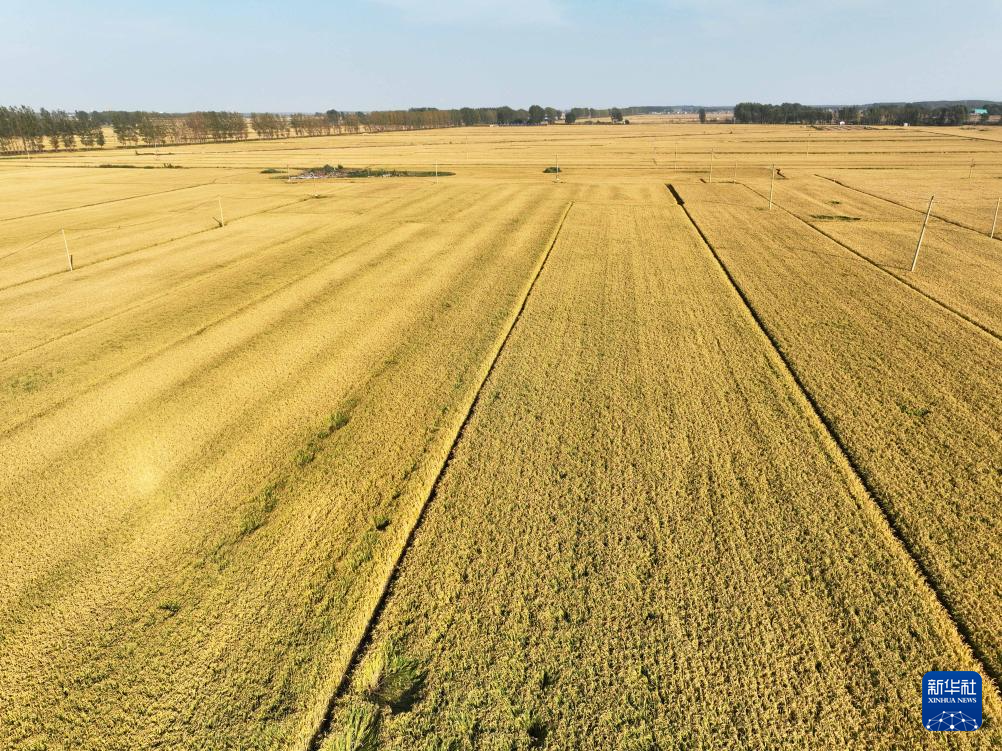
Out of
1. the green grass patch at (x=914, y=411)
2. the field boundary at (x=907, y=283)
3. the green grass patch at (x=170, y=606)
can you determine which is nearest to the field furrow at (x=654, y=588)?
the green grass patch at (x=914, y=411)

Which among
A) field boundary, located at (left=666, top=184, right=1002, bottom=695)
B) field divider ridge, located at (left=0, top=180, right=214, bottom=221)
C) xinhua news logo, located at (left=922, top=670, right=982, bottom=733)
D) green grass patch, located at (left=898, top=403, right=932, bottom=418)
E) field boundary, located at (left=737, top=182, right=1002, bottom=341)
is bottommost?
xinhua news logo, located at (left=922, top=670, right=982, bottom=733)

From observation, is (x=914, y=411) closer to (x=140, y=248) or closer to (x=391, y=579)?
(x=391, y=579)

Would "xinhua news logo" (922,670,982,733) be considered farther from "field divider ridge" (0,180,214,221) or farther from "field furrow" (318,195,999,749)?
"field divider ridge" (0,180,214,221)

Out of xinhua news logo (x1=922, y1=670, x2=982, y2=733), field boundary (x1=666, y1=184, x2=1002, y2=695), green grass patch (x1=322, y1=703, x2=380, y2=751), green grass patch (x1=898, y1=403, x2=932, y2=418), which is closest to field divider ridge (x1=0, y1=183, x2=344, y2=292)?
green grass patch (x1=322, y1=703, x2=380, y2=751)

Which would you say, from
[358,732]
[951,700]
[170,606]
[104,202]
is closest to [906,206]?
[951,700]

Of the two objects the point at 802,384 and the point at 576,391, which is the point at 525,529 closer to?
the point at 576,391

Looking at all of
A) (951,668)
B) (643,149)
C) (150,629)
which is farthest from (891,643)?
(643,149)

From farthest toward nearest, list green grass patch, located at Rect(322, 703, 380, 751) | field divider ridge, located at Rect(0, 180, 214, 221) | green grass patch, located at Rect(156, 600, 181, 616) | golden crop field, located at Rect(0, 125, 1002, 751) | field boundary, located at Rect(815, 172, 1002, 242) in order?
field divider ridge, located at Rect(0, 180, 214, 221), field boundary, located at Rect(815, 172, 1002, 242), green grass patch, located at Rect(156, 600, 181, 616), golden crop field, located at Rect(0, 125, 1002, 751), green grass patch, located at Rect(322, 703, 380, 751)

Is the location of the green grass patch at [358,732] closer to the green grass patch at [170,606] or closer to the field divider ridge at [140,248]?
the green grass patch at [170,606]
